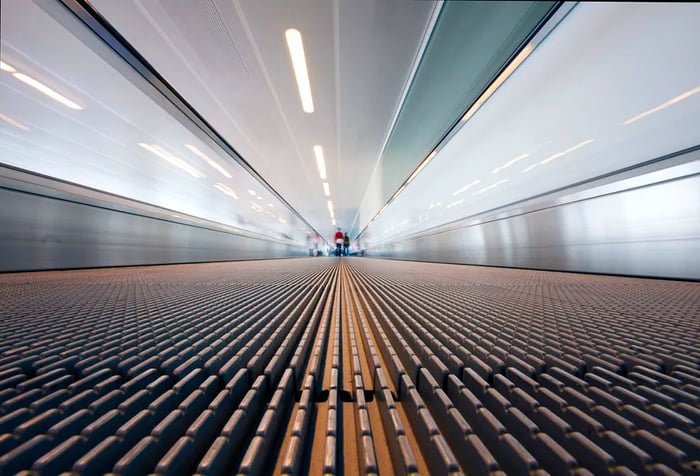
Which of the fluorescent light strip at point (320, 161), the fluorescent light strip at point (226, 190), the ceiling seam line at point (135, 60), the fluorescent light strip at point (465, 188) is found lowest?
the fluorescent light strip at point (465, 188)

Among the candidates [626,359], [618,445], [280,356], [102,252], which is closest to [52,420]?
[280,356]

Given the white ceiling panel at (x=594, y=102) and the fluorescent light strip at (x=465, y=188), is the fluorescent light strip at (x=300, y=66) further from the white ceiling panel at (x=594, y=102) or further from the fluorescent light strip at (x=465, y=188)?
the fluorescent light strip at (x=465, y=188)

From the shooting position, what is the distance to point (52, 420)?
1.53ft

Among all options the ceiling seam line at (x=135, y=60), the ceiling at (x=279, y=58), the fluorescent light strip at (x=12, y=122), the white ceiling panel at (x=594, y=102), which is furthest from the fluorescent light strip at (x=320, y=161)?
the fluorescent light strip at (x=12, y=122)

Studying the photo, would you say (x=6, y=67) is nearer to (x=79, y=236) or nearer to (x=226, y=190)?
(x=79, y=236)

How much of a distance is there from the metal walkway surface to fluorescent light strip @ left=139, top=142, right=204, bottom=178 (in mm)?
3659

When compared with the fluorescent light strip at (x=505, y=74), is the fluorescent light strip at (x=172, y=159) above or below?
above

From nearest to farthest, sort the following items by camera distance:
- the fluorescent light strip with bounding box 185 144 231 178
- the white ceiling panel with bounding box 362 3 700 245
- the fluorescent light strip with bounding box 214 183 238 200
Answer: the white ceiling panel with bounding box 362 3 700 245, the fluorescent light strip with bounding box 185 144 231 178, the fluorescent light strip with bounding box 214 183 238 200

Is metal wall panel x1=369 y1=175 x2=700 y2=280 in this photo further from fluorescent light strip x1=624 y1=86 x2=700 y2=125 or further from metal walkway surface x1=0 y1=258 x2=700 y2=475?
metal walkway surface x1=0 y1=258 x2=700 y2=475

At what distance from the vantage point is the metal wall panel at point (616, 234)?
2.10 meters

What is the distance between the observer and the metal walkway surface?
0.39 metres

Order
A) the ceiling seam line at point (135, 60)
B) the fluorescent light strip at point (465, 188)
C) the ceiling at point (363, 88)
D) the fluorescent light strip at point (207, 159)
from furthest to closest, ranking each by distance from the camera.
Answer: the fluorescent light strip at point (465, 188) < the fluorescent light strip at point (207, 159) < the ceiling seam line at point (135, 60) < the ceiling at point (363, 88)

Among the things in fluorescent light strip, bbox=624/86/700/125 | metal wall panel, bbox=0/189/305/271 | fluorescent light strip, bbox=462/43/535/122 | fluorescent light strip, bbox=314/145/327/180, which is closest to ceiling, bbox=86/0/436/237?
fluorescent light strip, bbox=314/145/327/180

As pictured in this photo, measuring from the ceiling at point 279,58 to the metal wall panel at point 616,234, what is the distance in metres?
2.60
